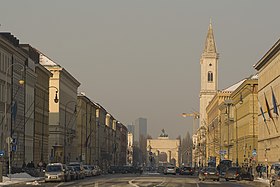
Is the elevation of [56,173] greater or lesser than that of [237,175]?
greater

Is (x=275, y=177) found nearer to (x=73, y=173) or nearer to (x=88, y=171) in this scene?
(x=73, y=173)

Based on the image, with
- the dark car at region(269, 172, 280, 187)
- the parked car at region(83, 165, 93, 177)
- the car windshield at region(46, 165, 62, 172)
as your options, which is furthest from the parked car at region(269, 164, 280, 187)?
the parked car at region(83, 165, 93, 177)

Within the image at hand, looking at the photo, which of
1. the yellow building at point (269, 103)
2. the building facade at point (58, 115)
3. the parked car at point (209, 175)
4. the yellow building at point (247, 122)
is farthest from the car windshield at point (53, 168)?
the building facade at point (58, 115)

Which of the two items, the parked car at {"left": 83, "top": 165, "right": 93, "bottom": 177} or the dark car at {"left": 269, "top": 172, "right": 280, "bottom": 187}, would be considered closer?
the dark car at {"left": 269, "top": 172, "right": 280, "bottom": 187}

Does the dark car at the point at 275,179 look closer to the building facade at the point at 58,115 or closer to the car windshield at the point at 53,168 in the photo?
the car windshield at the point at 53,168

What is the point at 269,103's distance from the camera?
412 ft

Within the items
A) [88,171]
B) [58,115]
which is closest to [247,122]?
[58,115]

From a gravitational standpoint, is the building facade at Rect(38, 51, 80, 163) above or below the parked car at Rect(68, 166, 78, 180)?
above

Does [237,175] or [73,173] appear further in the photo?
[237,175]

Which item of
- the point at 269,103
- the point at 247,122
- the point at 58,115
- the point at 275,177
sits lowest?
the point at 275,177

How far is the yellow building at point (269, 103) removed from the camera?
113062 mm

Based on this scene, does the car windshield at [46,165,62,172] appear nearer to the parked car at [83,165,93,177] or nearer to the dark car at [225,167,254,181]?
the parked car at [83,165,93,177]

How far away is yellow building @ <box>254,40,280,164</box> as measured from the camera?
113 metres

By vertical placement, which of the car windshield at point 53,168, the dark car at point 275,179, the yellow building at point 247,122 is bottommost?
the dark car at point 275,179
